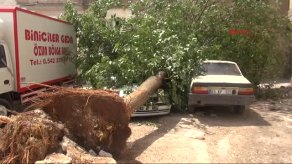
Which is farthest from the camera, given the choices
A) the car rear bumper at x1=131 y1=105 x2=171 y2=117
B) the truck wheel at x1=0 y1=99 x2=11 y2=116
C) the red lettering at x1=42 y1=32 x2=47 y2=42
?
the red lettering at x1=42 y1=32 x2=47 y2=42

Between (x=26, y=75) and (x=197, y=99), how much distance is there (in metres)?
4.53

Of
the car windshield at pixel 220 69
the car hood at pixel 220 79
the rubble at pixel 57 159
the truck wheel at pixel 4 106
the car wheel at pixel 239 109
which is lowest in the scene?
the rubble at pixel 57 159

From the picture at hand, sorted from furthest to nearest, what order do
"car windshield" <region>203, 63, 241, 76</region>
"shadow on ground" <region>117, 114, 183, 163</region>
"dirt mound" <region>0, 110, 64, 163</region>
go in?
"car windshield" <region>203, 63, 241, 76</region>, "shadow on ground" <region>117, 114, 183, 163</region>, "dirt mound" <region>0, 110, 64, 163</region>

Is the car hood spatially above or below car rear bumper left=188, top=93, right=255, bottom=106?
above

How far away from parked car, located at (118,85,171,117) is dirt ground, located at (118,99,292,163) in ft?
0.58

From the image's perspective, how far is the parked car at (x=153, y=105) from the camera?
10219 mm

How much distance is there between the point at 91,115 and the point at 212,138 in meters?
2.76

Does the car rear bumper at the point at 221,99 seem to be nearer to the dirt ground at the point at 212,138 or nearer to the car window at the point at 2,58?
the dirt ground at the point at 212,138

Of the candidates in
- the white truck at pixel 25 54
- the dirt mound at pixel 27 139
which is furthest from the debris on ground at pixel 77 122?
the white truck at pixel 25 54

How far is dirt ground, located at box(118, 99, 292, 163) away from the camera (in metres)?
7.13

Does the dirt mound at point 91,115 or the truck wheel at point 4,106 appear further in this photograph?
the truck wheel at point 4,106

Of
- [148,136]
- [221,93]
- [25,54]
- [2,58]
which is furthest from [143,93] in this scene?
[25,54]

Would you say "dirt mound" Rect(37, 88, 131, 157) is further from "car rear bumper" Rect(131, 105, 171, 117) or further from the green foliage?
the green foliage

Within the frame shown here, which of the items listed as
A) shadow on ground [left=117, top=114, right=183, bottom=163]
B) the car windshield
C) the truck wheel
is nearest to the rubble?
shadow on ground [left=117, top=114, right=183, bottom=163]
